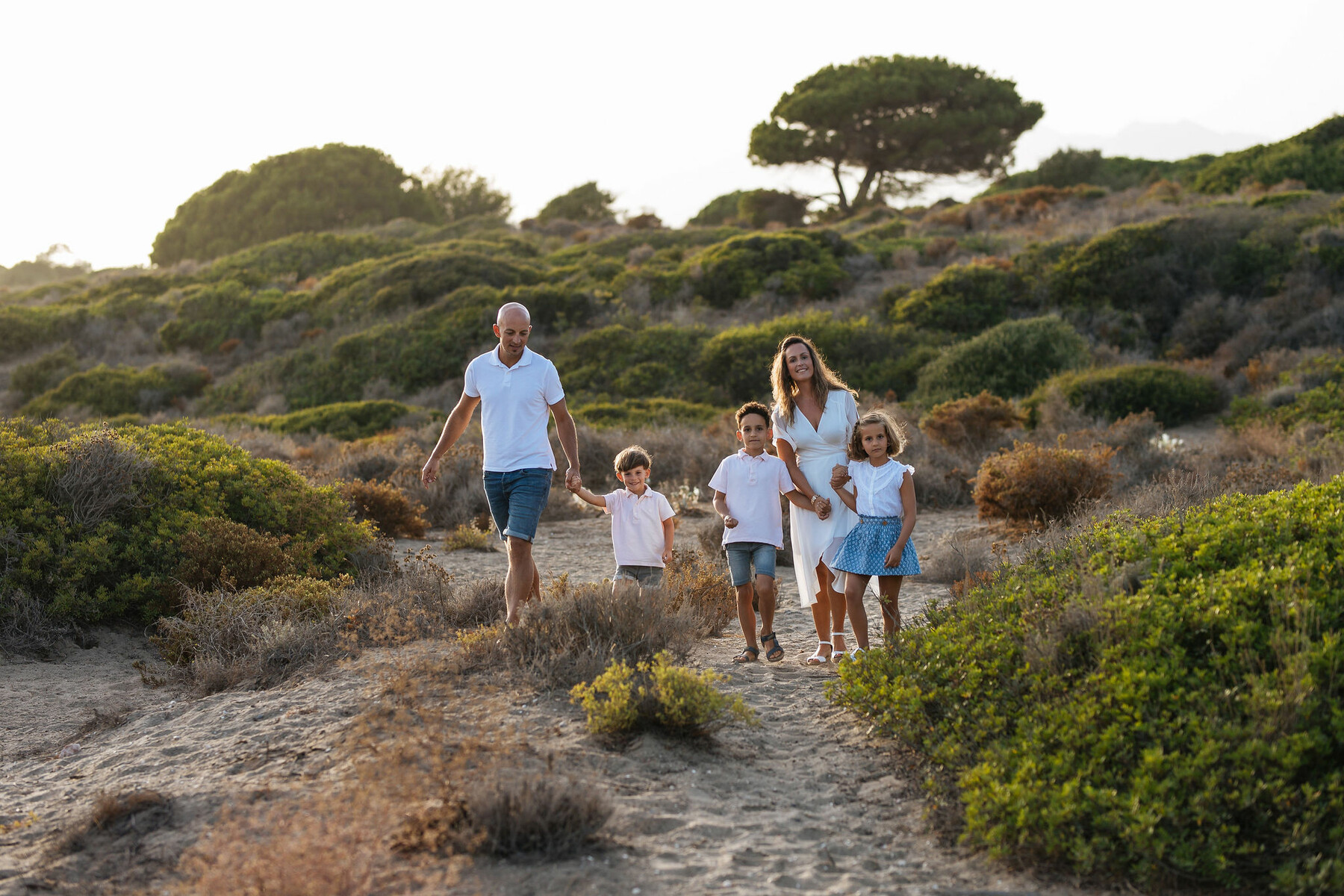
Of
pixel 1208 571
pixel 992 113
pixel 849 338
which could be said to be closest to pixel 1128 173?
pixel 992 113

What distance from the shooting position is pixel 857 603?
5113mm

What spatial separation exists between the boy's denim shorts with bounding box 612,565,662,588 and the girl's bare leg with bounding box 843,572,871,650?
1082mm

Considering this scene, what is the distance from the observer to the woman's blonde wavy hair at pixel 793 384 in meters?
5.52

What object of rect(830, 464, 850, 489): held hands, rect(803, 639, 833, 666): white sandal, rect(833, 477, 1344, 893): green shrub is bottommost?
rect(803, 639, 833, 666): white sandal

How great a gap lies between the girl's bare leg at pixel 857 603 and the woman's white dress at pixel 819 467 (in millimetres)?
292

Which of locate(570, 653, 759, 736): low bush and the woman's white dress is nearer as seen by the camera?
locate(570, 653, 759, 736): low bush

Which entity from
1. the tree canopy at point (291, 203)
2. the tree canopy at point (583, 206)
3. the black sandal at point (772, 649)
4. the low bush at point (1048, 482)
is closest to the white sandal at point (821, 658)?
the black sandal at point (772, 649)

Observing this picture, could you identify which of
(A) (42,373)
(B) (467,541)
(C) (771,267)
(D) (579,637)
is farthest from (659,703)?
(A) (42,373)

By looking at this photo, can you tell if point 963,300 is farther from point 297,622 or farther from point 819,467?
point 297,622

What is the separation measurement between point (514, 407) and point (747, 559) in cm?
158

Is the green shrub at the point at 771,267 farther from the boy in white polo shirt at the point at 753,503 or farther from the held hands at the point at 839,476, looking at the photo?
the held hands at the point at 839,476

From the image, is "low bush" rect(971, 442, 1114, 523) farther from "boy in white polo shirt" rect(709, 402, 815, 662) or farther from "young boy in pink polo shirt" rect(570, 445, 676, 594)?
"young boy in pink polo shirt" rect(570, 445, 676, 594)

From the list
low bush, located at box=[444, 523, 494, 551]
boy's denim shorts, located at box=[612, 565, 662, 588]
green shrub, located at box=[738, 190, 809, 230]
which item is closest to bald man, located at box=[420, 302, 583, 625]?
boy's denim shorts, located at box=[612, 565, 662, 588]

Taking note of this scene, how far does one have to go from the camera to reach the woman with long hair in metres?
5.44
